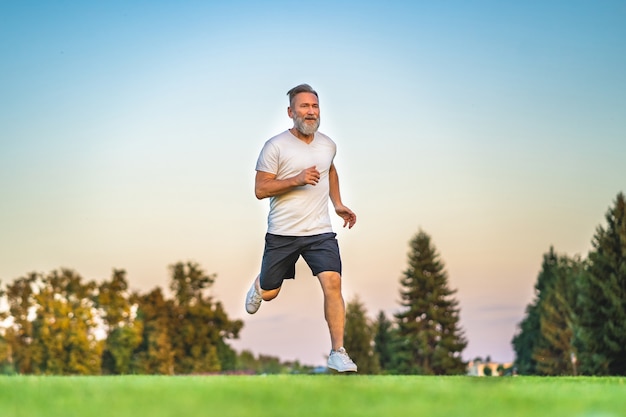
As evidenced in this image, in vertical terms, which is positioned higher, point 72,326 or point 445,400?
point 72,326

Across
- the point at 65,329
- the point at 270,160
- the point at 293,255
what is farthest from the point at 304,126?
the point at 65,329

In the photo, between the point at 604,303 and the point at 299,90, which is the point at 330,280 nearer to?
the point at 299,90

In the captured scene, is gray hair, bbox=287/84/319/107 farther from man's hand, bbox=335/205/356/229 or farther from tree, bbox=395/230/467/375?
tree, bbox=395/230/467/375

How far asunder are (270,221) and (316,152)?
969 mm

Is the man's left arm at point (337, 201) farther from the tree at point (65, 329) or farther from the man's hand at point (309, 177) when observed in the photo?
the tree at point (65, 329)

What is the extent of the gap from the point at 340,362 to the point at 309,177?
81.9 inches

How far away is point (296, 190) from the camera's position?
10.3 metres

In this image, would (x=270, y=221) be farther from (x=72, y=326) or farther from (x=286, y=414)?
(x=72, y=326)

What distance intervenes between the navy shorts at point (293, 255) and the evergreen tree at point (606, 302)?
122 ft

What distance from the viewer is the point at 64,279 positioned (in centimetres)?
6731

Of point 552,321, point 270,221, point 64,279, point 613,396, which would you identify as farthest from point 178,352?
point 613,396

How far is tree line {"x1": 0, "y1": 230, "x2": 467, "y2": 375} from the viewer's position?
65.8 metres

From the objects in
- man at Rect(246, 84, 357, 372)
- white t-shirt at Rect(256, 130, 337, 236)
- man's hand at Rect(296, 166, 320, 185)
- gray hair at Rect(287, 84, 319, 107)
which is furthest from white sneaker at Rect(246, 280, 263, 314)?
gray hair at Rect(287, 84, 319, 107)

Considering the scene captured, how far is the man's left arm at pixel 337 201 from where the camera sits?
10914 millimetres
